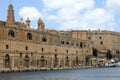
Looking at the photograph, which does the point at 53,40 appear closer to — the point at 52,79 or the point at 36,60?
the point at 36,60

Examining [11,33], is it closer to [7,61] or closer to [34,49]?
[7,61]

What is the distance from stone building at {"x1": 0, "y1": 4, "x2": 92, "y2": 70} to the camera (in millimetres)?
73500

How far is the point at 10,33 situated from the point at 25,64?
758 cm

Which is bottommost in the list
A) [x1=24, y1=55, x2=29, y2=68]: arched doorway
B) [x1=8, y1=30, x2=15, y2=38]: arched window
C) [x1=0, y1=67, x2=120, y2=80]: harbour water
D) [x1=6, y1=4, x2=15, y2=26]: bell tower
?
[x1=0, y1=67, x2=120, y2=80]: harbour water

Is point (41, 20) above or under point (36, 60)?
above

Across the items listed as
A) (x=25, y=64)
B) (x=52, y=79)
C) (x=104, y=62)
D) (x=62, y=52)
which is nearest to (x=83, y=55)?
(x=62, y=52)

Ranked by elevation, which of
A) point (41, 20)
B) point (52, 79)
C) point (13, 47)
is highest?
point (41, 20)

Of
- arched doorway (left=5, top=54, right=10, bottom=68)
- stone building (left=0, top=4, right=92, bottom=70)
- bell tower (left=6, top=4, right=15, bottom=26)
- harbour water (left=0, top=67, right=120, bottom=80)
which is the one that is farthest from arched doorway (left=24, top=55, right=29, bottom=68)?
harbour water (left=0, top=67, right=120, bottom=80)

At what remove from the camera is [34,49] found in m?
82.1

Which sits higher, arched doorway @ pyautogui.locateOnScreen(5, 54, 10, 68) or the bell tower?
the bell tower

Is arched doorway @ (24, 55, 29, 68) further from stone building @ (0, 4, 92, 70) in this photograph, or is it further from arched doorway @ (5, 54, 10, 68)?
arched doorway @ (5, 54, 10, 68)

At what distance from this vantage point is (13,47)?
2945 inches

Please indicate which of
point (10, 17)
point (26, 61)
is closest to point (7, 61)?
point (26, 61)

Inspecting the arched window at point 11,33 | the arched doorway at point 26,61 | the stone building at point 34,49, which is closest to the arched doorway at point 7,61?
the stone building at point 34,49
